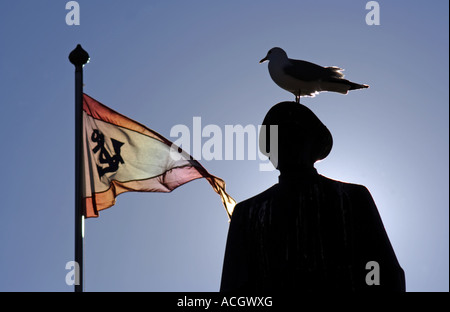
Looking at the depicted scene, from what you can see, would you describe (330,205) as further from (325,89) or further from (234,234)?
(325,89)

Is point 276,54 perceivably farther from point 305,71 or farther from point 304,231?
point 304,231

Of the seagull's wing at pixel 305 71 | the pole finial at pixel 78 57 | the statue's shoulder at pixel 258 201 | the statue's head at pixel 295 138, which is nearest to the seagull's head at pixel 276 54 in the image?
the seagull's wing at pixel 305 71

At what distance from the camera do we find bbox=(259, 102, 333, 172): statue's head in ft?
18.8

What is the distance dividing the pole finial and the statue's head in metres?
7.65

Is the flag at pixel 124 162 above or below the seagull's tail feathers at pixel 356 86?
below

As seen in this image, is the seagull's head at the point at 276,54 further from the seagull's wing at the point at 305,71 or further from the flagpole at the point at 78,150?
the flagpole at the point at 78,150

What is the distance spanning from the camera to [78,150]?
12594mm

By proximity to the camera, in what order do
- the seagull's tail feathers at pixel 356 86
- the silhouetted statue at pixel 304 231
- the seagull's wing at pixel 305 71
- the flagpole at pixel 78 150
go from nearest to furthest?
the silhouetted statue at pixel 304 231 < the seagull's wing at pixel 305 71 < the flagpole at pixel 78 150 < the seagull's tail feathers at pixel 356 86

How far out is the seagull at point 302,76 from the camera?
10102 mm

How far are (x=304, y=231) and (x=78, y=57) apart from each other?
823 cm

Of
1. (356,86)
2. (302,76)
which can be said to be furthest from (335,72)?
(302,76)

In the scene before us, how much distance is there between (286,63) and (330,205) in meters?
5.35

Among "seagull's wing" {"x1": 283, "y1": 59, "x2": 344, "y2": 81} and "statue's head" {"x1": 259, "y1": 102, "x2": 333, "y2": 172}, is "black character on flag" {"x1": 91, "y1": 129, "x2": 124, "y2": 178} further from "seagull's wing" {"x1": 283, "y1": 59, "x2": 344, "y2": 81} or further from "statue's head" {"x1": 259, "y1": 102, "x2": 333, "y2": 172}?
"statue's head" {"x1": 259, "y1": 102, "x2": 333, "y2": 172}
